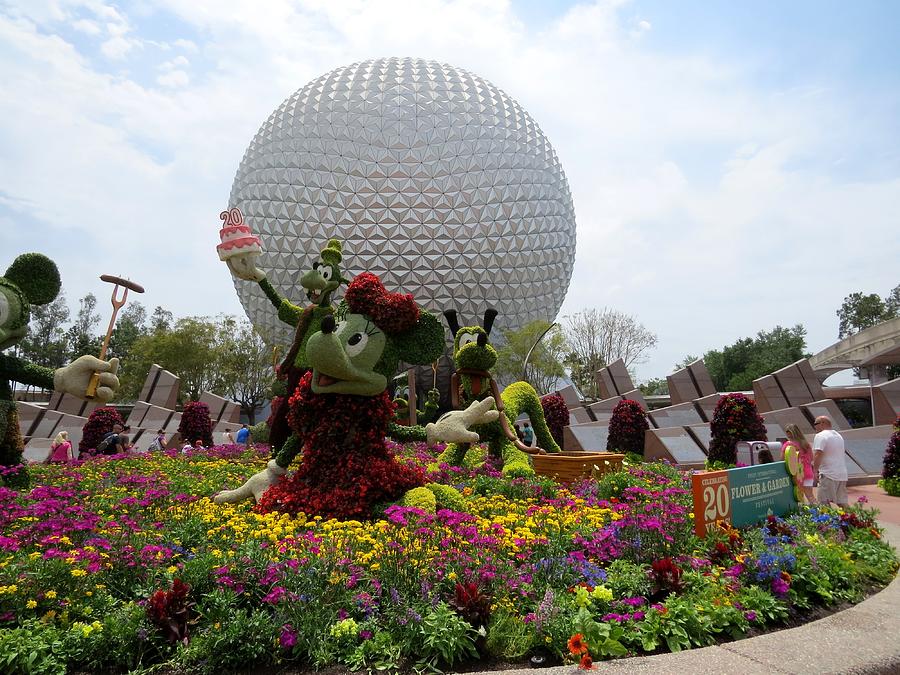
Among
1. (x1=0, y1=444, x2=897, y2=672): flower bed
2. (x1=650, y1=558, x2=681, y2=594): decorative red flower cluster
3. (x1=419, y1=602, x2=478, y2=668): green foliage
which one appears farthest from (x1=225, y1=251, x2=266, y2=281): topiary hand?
(x1=650, y1=558, x2=681, y2=594): decorative red flower cluster

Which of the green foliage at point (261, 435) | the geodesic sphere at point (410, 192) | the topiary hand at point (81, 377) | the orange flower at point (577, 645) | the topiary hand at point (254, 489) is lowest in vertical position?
the orange flower at point (577, 645)

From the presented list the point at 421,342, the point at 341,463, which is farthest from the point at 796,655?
the point at 421,342

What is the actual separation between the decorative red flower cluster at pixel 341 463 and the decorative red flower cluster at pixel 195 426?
923 cm

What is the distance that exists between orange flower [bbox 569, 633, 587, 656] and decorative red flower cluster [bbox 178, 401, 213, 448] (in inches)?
513

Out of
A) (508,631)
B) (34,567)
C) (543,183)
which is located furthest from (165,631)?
(543,183)

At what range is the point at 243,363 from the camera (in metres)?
29.2

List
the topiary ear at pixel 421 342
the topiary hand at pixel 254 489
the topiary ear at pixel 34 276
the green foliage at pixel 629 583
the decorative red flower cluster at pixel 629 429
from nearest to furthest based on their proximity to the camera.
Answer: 1. the green foliage at pixel 629 583
2. the topiary ear at pixel 421 342
3. the topiary hand at pixel 254 489
4. the topiary ear at pixel 34 276
5. the decorative red flower cluster at pixel 629 429

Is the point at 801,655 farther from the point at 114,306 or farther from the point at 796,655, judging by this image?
the point at 114,306

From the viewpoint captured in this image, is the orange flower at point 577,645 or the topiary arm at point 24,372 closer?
the orange flower at point 577,645

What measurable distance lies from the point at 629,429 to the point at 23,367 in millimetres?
10428

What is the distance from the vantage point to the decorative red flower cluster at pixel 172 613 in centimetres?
326

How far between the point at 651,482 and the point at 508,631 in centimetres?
485

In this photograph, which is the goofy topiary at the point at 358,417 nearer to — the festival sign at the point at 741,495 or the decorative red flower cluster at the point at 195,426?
the festival sign at the point at 741,495

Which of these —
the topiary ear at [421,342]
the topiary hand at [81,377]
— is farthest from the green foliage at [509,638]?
the topiary hand at [81,377]
